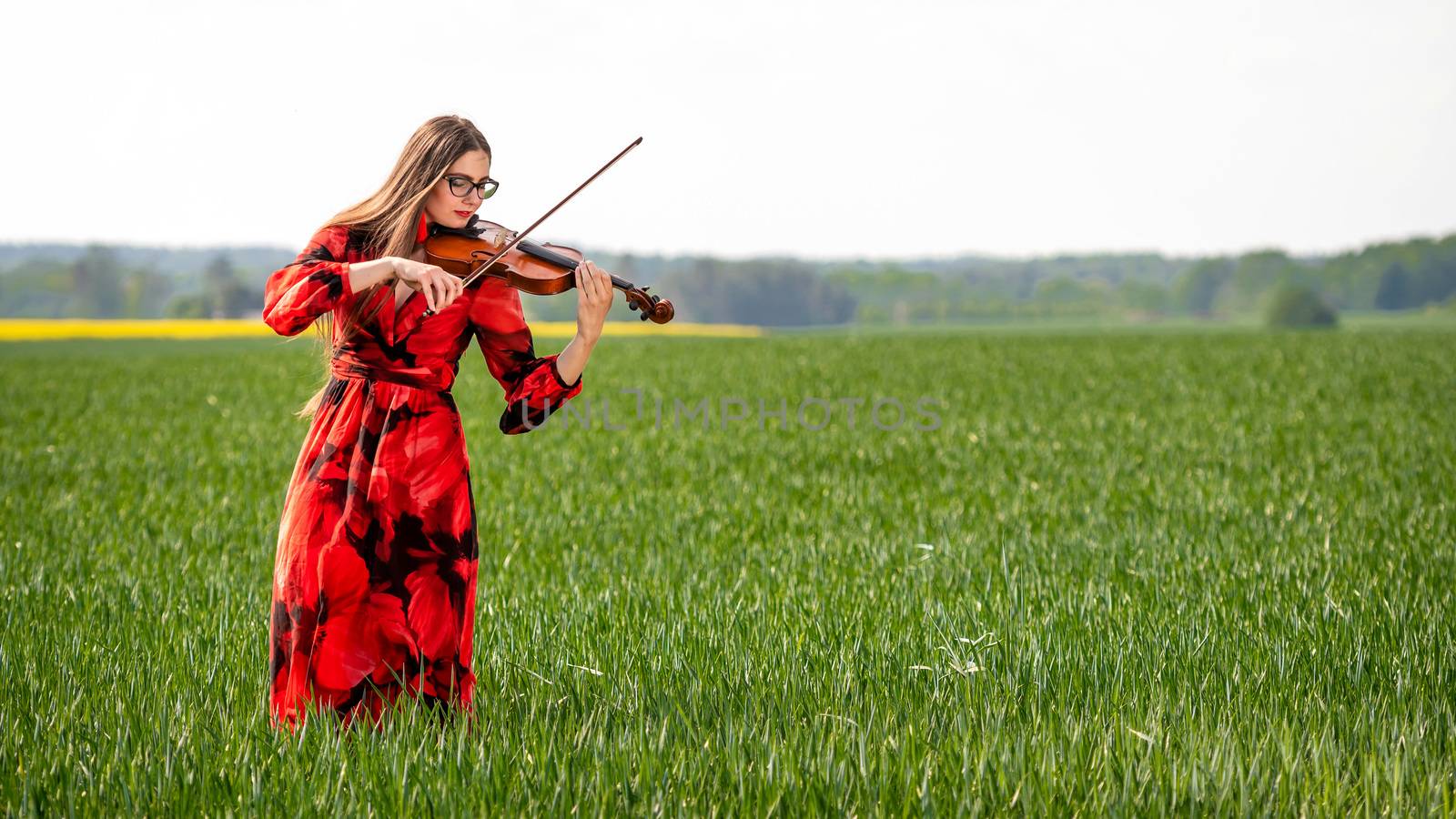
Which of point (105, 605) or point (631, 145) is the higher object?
point (631, 145)

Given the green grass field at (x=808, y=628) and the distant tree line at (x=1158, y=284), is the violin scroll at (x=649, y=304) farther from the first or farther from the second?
the distant tree line at (x=1158, y=284)

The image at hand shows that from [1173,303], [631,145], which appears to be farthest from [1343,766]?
[1173,303]

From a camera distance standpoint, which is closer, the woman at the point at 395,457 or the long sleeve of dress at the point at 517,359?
the woman at the point at 395,457

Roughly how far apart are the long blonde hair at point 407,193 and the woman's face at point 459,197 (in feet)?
0.06

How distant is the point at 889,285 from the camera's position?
81.0 meters

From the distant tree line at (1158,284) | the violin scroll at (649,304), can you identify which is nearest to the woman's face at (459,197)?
the violin scroll at (649,304)

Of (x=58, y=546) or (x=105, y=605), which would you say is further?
(x=58, y=546)

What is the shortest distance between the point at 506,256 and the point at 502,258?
0.02 metres

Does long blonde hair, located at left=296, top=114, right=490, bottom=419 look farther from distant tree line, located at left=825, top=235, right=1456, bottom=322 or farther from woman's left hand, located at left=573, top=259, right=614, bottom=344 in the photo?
distant tree line, located at left=825, top=235, right=1456, bottom=322

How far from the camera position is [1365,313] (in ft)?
306

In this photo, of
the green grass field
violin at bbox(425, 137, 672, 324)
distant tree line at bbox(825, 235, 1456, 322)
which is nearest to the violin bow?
violin at bbox(425, 137, 672, 324)

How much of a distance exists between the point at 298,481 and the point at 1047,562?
428cm

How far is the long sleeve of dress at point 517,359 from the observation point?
3.48 meters

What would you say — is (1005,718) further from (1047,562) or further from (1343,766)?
(1047,562)
